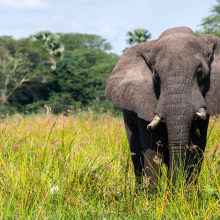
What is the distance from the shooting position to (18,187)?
2.27 metres

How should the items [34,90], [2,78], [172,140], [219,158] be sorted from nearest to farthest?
[172,140], [219,158], [2,78], [34,90]

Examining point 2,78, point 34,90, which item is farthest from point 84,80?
point 2,78

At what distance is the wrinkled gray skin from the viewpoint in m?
2.53

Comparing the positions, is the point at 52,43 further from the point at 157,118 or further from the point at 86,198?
the point at 86,198

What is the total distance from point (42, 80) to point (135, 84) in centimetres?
3600

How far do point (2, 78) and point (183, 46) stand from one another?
1339 inches

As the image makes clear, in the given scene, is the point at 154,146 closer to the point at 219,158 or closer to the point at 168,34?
the point at 219,158

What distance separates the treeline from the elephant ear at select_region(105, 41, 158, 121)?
27.3 m

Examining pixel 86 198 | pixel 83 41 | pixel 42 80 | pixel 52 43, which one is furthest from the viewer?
pixel 83 41

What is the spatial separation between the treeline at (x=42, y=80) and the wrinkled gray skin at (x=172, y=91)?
1079 inches

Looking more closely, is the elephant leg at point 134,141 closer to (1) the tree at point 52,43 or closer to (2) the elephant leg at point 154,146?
(2) the elephant leg at point 154,146

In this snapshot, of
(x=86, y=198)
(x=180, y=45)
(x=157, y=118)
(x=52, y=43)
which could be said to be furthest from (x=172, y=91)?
(x=52, y=43)

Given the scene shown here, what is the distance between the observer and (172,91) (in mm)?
2549

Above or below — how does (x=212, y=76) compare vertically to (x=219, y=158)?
above
